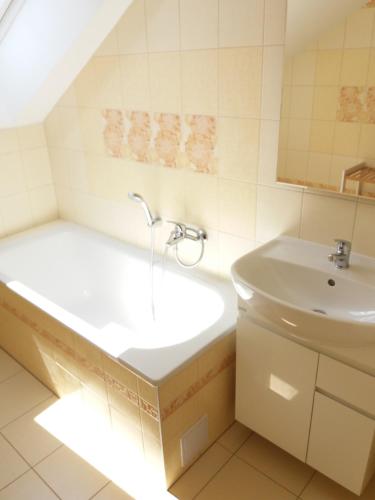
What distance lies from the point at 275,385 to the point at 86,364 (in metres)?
0.81

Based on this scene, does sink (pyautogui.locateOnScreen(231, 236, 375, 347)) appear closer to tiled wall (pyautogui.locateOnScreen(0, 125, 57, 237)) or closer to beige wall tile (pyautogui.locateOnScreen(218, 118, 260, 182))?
beige wall tile (pyautogui.locateOnScreen(218, 118, 260, 182))

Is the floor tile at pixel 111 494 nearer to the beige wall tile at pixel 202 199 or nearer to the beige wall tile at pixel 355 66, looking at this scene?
the beige wall tile at pixel 202 199

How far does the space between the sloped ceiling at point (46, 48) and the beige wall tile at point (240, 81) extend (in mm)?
593

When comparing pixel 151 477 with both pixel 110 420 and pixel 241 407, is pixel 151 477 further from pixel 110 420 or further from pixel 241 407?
pixel 241 407

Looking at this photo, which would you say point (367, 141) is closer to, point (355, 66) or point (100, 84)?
point (355, 66)

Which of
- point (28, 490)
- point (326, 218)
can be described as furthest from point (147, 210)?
point (28, 490)

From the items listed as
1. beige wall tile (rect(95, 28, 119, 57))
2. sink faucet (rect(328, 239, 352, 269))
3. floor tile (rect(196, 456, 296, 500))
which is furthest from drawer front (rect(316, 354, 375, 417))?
beige wall tile (rect(95, 28, 119, 57))

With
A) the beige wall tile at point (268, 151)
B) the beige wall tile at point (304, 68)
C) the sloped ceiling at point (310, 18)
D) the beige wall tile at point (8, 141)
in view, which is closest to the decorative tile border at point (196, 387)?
the beige wall tile at point (268, 151)

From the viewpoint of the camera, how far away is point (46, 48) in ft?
6.78

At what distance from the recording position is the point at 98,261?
8.77ft

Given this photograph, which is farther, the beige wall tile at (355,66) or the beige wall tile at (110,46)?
the beige wall tile at (110,46)

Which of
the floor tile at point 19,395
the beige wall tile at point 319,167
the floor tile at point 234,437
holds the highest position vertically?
the beige wall tile at point 319,167

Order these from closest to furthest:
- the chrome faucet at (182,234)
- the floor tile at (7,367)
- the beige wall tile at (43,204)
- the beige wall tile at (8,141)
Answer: the chrome faucet at (182,234) < the floor tile at (7,367) < the beige wall tile at (8,141) < the beige wall tile at (43,204)

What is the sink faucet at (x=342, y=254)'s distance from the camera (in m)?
1.54
